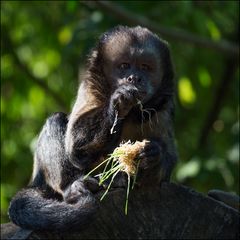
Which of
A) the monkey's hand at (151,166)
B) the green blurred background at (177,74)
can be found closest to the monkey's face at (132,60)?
the monkey's hand at (151,166)

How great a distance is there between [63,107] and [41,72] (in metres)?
0.78

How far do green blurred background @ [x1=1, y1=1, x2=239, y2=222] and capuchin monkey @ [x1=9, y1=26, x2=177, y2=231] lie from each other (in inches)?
81.7

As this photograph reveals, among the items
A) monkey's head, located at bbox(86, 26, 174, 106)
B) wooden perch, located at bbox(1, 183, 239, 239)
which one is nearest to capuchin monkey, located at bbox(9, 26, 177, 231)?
monkey's head, located at bbox(86, 26, 174, 106)

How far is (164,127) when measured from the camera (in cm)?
594

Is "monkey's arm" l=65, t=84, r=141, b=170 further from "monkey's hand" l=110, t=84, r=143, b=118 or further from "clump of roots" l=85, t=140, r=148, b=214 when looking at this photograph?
"clump of roots" l=85, t=140, r=148, b=214

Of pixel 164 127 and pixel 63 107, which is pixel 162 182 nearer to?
pixel 164 127

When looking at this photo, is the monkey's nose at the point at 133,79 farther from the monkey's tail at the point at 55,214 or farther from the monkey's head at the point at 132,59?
the monkey's tail at the point at 55,214

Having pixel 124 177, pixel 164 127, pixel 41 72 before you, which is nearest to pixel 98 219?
pixel 124 177

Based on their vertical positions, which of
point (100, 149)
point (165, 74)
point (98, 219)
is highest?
point (165, 74)

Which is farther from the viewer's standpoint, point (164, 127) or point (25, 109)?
point (25, 109)

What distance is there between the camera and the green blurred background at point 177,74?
26.5 ft

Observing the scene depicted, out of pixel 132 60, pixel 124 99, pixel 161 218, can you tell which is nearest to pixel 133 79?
pixel 132 60

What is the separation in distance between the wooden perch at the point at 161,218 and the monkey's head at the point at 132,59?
0.76 m

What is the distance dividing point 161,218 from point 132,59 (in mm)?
1165
